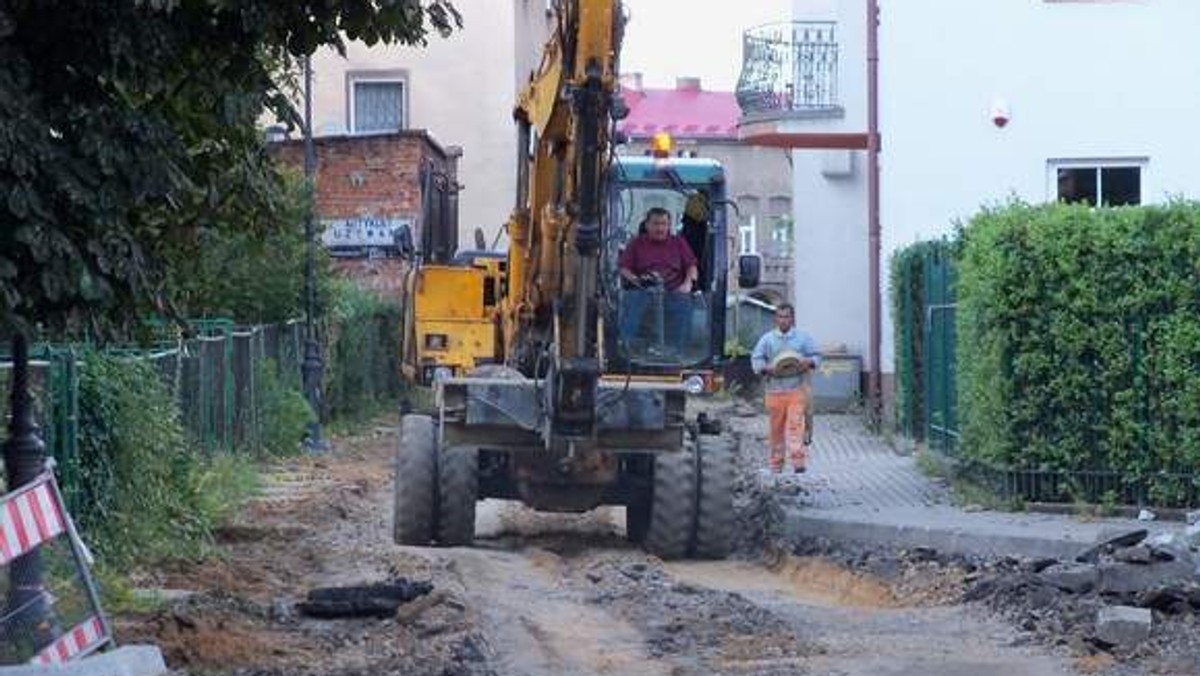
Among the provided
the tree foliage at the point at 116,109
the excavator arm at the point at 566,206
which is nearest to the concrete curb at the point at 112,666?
the tree foliage at the point at 116,109

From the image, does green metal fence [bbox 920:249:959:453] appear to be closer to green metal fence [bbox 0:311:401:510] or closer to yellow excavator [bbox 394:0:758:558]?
yellow excavator [bbox 394:0:758:558]

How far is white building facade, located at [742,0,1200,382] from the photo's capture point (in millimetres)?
25875

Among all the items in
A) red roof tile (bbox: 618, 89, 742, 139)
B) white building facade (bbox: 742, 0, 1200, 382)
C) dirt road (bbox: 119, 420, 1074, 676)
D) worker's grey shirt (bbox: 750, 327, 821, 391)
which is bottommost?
dirt road (bbox: 119, 420, 1074, 676)

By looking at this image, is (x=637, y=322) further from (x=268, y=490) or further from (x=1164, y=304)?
(x=268, y=490)

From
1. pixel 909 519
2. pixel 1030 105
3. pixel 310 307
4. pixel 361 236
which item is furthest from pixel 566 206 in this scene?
pixel 361 236

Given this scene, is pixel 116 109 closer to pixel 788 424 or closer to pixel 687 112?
pixel 788 424

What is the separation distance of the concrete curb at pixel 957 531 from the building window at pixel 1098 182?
8959mm

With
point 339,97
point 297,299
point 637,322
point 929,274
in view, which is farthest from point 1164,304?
point 339,97

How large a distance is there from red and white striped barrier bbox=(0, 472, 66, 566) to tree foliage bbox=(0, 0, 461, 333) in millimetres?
1163

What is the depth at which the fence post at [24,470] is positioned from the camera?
10703 millimetres

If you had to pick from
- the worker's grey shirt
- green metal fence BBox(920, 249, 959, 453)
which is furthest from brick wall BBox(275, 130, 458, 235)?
the worker's grey shirt

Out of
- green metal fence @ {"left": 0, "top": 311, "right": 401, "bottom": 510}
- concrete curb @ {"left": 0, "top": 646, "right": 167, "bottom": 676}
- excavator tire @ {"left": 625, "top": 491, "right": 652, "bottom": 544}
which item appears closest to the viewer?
concrete curb @ {"left": 0, "top": 646, "right": 167, "bottom": 676}

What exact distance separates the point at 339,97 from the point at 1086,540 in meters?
33.5

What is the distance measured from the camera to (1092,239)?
1750 centimetres
